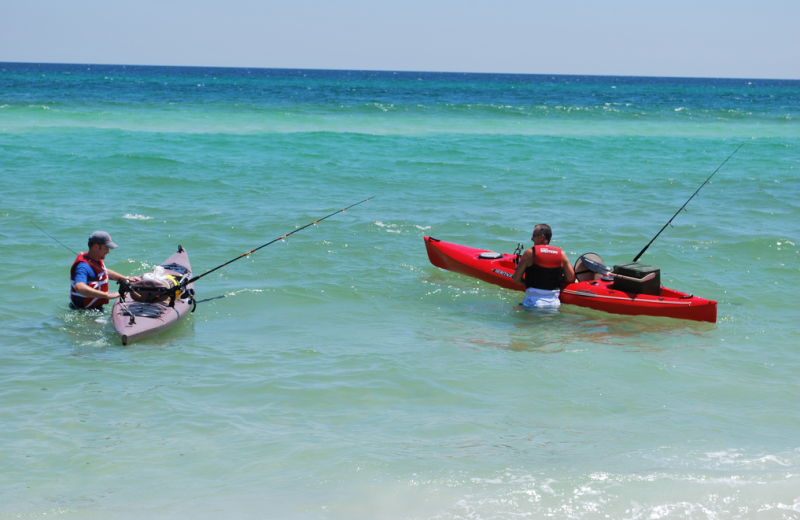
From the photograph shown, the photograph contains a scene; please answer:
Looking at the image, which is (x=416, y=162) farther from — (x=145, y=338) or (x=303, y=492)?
(x=303, y=492)

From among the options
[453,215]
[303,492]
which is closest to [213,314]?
[303,492]

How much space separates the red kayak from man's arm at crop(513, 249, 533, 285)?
481mm

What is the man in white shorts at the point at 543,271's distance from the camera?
782 centimetres

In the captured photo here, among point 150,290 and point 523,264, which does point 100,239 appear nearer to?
point 150,290

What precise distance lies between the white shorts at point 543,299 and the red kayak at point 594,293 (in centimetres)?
15

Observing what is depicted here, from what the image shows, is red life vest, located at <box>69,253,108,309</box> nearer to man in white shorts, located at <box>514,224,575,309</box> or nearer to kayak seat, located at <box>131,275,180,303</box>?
kayak seat, located at <box>131,275,180,303</box>

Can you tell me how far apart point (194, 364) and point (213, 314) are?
155 centimetres

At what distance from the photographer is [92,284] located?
6797 mm

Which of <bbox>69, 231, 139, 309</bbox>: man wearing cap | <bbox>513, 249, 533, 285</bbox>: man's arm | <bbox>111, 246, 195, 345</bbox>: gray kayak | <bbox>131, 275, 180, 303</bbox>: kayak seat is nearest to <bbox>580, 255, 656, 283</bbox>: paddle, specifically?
<bbox>513, 249, 533, 285</bbox>: man's arm

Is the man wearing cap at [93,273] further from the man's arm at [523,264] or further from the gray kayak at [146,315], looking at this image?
the man's arm at [523,264]

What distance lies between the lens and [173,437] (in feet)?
15.7

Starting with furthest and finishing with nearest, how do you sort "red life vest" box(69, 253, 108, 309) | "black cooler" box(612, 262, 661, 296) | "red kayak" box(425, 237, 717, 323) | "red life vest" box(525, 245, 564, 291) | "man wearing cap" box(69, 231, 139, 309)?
"red life vest" box(525, 245, 564, 291), "black cooler" box(612, 262, 661, 296), "red kayak" box(425, 237, 717, 323), "red life vest" box(69, 253, 108, 309), "man wearing cap" box(69, 231, 139, 309)

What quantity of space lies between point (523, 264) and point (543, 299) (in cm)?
44

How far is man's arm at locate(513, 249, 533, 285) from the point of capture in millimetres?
7838
